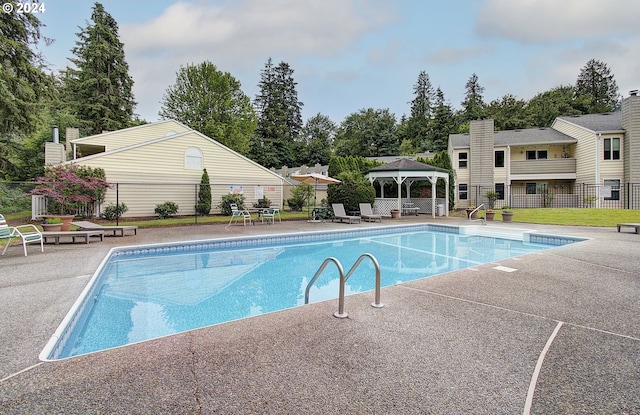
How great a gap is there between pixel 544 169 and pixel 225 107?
2784 cm

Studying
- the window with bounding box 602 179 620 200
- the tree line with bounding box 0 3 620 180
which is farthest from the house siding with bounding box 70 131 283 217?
the window with bounding box 602 179 620 200

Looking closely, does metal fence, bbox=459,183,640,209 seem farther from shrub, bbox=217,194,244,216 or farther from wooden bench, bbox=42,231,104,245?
wooden bench, bbox=42,231,104,245

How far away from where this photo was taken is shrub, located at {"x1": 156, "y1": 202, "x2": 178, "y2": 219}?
16734 mm

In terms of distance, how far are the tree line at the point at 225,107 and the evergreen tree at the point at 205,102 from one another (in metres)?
0.10

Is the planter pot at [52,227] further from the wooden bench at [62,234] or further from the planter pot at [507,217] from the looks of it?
the planter pot at [507,217]

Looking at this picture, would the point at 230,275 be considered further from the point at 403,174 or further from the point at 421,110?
the point at 421,110

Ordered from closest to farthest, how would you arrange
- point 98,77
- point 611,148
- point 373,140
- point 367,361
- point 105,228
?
1. point 367,361
2. point 105,228
3. point 611,148
4. point 98,77
5. point 373,140

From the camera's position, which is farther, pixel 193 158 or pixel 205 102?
pixel 205 102

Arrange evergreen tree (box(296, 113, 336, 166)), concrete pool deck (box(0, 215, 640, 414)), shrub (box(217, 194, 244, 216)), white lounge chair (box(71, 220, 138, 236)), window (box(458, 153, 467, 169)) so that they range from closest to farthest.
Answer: concrete pool deck (box(0, 215, 640, 414))
white lounge chair (box(71, 220, 138, 236))
shrub (box(217, 194, 244, 216))
window (box(458, 153, 467, 169))
evergreen tree (box(296, 113, 336, 166))

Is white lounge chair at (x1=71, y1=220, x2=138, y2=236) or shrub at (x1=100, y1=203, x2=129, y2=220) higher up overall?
shrub at (x1=100, y1=203, x2=129, y2=220)

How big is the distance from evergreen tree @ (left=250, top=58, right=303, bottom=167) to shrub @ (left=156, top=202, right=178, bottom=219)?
94.5 ft

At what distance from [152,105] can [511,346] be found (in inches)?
1574

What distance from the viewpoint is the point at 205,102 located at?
31922 mm

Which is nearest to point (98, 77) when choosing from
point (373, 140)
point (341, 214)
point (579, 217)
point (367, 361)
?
point (341, 214)
